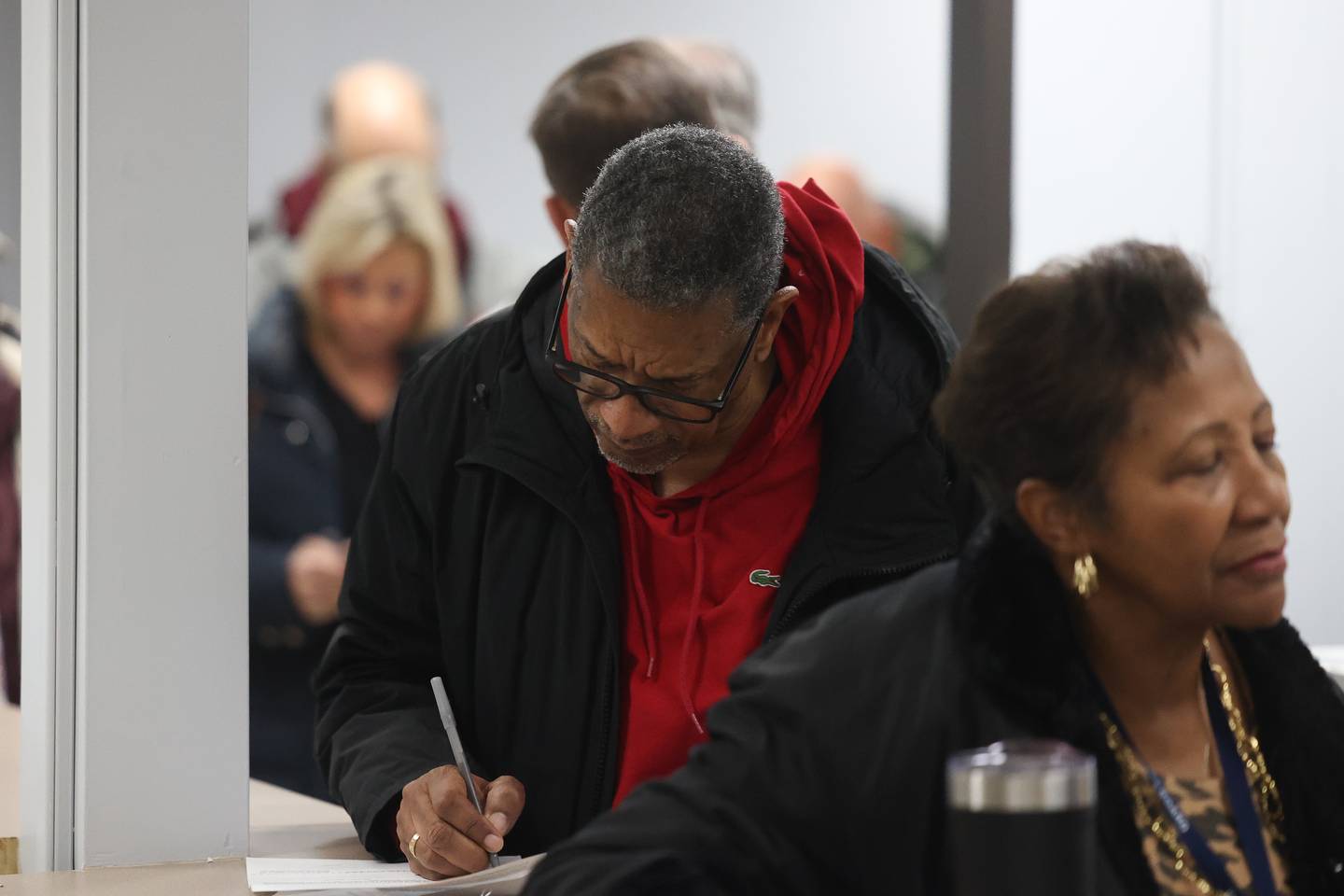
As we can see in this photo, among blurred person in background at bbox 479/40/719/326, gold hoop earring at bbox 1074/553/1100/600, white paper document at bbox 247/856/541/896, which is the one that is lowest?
white paper document at bbox 247/856/541/896

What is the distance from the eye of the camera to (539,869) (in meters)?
1.43

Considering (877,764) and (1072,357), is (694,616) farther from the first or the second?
(1072,357)

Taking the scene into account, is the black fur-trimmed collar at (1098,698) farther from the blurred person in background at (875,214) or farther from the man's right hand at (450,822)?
the blurred person in background at (875,214)

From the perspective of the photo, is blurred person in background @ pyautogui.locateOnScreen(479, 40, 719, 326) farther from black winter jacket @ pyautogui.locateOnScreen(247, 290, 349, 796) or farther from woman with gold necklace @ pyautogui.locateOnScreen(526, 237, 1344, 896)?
black winter jacket @ pyautogui.locateOnScreen(247, 290, 349, 796)

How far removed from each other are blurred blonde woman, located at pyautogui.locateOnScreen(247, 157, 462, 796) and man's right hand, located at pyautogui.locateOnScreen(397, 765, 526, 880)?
2.43 meters

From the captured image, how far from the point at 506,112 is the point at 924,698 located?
3658mm

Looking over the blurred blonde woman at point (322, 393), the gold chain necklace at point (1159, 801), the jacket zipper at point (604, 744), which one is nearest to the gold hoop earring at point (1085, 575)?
the gold chain necklace at point (1159, 801)

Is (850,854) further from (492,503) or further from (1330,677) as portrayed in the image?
(492,503)

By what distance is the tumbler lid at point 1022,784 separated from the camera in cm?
91

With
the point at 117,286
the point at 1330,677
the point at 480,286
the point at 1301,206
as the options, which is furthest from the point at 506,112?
the point at 1330,677

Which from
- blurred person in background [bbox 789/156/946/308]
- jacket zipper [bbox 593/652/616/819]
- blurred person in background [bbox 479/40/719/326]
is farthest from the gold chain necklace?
blurred person in background [bbox 789/156/946/308]

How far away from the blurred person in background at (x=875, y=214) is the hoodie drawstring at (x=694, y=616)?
10.3ft

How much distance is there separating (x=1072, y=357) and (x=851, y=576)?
1.60 feet

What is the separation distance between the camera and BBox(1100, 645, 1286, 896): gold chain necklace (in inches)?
55.7
